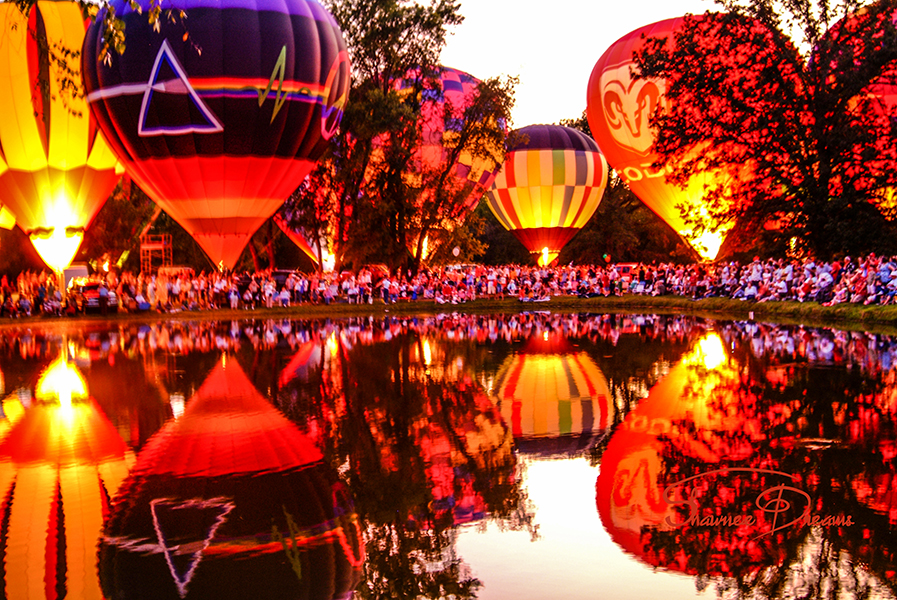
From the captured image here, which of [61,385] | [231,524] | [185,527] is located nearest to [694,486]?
[231,524]

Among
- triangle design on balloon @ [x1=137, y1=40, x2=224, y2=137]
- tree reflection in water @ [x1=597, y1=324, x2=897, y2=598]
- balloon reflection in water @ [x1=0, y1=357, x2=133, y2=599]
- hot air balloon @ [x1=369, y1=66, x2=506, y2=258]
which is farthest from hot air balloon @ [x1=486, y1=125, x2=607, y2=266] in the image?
balloon reflection in water @ [x1=0, y1=357, x2=133, y2=599]

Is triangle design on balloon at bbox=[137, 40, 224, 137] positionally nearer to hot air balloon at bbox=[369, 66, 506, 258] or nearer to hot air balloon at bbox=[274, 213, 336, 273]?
hot air balloon at bbox=[369, 66, 506, 258]

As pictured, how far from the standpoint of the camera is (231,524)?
5.68 metres

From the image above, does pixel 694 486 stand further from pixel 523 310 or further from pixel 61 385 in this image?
pixel 523 310

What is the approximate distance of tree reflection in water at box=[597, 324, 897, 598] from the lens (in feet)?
15.6

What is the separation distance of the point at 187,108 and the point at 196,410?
17.6m

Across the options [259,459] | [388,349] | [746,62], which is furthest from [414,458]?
[746,62]

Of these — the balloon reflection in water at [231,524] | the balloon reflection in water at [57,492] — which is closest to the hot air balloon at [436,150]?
the balloon reflection in water at [57,492]

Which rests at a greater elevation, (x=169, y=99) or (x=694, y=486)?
(x=169, y=99)

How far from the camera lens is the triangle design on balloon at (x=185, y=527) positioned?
4.98 m

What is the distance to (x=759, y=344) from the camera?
15758 millimetres

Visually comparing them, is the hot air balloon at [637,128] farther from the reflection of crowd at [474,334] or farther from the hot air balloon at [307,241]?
the hot air balloon at [307,241]

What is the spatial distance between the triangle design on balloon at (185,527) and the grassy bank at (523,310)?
1754 centimetres

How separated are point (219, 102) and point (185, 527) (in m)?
21.8
